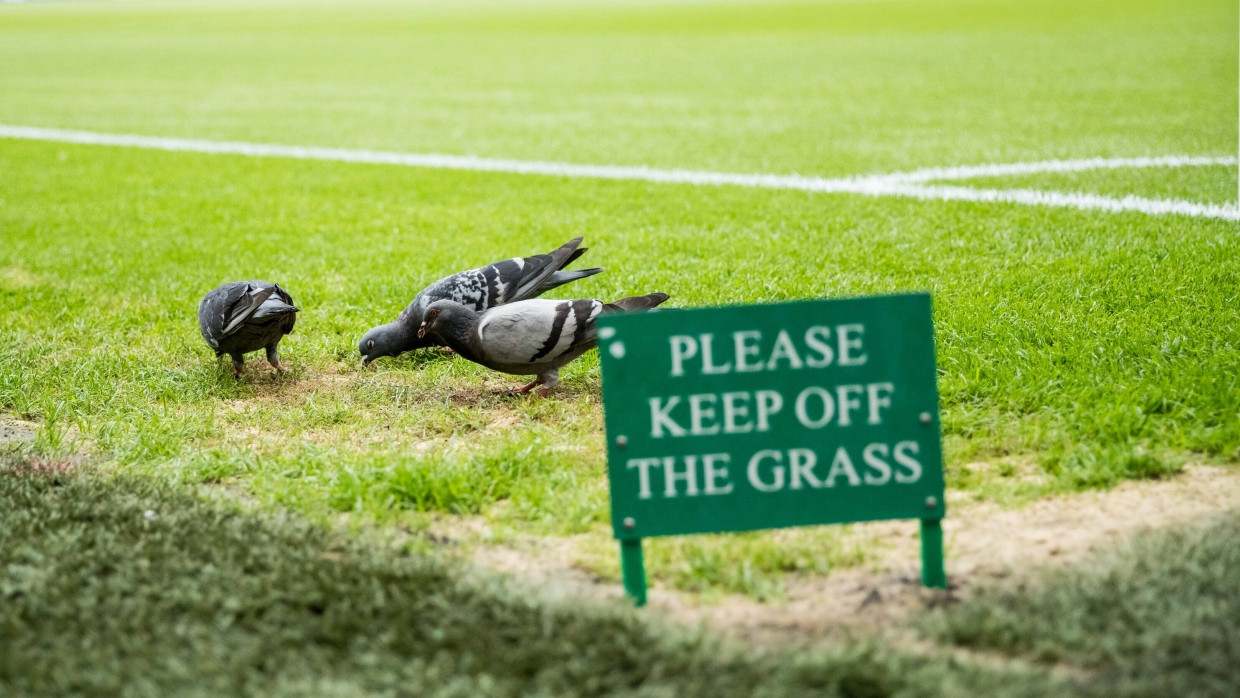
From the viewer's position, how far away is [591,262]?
25.9 ft

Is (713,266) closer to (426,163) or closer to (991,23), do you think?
(426,163)

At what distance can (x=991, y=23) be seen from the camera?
35594mm

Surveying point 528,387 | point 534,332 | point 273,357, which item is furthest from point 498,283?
point 273,357

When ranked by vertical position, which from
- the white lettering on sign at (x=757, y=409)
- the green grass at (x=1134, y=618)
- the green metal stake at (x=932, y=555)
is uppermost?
the white lettering on sign at (x=757, y=409)

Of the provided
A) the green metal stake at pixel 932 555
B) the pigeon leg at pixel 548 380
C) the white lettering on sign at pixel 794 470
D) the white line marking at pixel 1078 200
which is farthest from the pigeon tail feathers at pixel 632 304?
the white line marking at pixel 1078 200

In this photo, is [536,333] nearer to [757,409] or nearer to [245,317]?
[245,317]

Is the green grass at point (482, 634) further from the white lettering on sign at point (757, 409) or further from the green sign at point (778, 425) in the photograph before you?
the white lettering on sign at point (757, 409)

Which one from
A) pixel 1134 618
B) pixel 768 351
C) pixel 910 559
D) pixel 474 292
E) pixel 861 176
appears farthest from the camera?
pixel 861 176

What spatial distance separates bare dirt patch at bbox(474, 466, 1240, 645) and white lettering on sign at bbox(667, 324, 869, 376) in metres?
0.66

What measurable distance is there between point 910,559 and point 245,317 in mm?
3136

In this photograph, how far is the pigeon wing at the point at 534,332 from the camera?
495cm

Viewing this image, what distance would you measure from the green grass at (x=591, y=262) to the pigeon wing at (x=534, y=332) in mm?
283

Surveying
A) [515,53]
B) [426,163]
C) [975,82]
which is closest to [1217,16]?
[975,82]

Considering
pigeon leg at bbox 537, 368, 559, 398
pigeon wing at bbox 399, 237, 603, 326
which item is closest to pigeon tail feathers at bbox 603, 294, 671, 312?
pigeon leg at bbox 537, 368, 559, 398
